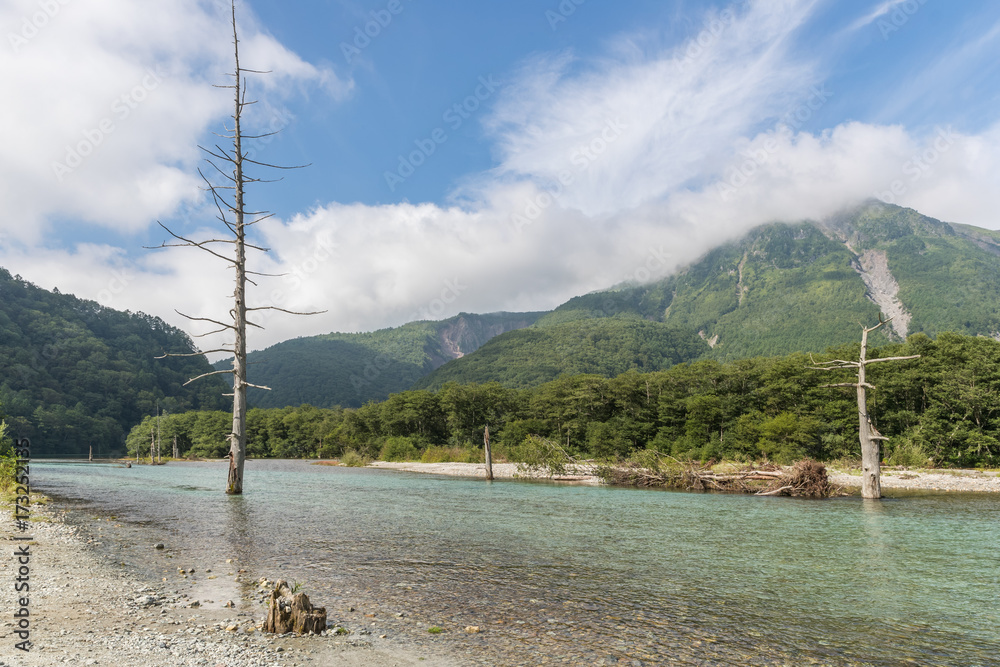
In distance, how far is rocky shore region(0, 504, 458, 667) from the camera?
524 cm

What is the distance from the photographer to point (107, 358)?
543ft

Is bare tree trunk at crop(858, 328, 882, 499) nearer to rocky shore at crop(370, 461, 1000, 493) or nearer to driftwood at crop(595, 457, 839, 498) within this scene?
driftwood at crop(595, 457, 839, 498)

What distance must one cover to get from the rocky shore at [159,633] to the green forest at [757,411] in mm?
40561

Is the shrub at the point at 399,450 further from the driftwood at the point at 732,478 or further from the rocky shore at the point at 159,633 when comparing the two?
the rocky shore at the point at 159,633

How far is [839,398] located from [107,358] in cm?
19854

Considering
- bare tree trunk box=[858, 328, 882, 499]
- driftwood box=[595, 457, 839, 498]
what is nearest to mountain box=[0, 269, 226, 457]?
driftwood box=[595, 457, 839, 498]

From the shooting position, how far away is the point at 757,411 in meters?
56.5

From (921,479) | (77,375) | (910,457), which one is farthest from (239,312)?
(77,375)

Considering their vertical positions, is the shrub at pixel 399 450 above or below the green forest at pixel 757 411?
below

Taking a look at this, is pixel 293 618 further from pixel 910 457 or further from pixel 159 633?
pixel 910 457

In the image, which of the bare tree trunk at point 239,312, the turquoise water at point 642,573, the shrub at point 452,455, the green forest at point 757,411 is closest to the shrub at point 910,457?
the green forest at point 757,411

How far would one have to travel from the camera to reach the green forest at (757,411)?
49.3 metres

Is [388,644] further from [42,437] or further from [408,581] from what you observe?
[42,437]

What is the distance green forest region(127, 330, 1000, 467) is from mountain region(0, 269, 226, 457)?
104 m
